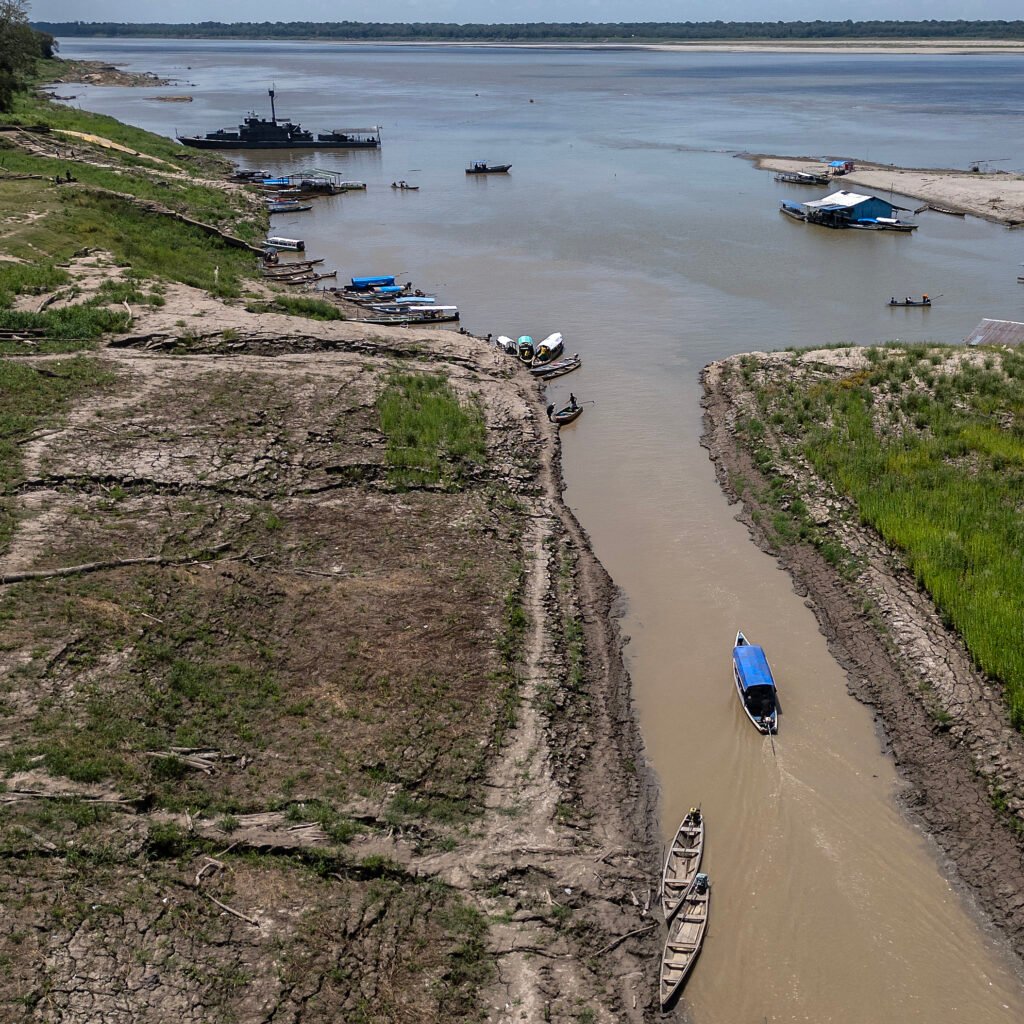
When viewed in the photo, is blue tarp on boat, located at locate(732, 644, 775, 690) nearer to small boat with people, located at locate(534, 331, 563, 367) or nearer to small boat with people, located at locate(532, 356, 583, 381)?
small boat with people, located at locate(532, 356, 583, 381)

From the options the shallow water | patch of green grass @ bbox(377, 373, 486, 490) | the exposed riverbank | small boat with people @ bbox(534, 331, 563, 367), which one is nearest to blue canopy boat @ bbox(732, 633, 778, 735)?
the shallow water

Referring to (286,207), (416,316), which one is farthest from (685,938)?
(286,207)

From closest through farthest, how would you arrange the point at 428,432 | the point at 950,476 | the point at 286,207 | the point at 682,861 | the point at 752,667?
the point at 682,861 < the point at 752,667 < the point at 950,476 < the point at 428,432 < the point at 286,207

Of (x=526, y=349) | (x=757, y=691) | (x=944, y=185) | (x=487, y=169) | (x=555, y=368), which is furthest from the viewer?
(x=487, y=169)

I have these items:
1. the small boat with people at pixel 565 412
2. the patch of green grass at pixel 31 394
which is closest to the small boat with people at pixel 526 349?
the small boat with people at pixel 565 412

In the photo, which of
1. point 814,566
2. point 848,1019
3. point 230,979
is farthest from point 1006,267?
point 230,979

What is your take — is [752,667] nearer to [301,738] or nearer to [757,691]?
[757,691]

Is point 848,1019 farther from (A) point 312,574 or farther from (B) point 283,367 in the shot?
(B) point 283,367
